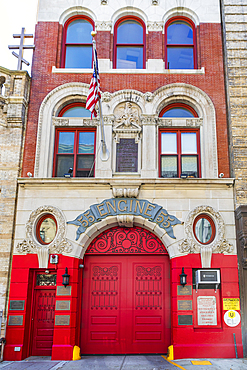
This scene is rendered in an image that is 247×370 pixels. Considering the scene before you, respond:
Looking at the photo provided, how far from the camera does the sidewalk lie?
10375 millimetres

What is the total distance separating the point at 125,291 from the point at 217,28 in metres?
10.7

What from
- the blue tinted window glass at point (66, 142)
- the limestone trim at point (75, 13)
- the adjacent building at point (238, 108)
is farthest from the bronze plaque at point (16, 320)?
the limestone trim at point (75, 13)

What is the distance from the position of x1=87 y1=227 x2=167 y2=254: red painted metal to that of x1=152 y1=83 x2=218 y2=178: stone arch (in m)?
2.99

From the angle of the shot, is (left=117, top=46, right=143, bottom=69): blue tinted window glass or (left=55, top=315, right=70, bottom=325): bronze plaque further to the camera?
(left=117, top=46, right=143, bottom=69): blue tinted window glass

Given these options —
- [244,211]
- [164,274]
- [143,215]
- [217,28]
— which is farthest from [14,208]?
[217,28]

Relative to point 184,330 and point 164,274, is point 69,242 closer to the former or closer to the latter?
point 164,274

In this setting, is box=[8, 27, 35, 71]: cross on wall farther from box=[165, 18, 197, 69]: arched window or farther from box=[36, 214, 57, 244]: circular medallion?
box=[36, 214, 57, 244]: circular medallion

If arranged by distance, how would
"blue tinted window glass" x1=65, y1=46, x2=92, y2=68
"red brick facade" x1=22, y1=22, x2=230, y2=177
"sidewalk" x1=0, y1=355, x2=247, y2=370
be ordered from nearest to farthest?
"sidewalk" x1=0, y1=355, x2=247, y2=370, "red brick facade" x1=22, y1=22, x2=230, y2=177, "blue tinted window glass" x1=65, y1=46, x2=92, y2=68

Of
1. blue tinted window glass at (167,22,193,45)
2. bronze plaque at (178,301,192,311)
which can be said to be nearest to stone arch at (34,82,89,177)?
blue tinted window glass at (167,22,193,45)

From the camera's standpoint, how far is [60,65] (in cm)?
1440

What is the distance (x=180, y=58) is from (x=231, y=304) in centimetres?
944

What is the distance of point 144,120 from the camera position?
13.4m

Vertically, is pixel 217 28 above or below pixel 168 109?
above

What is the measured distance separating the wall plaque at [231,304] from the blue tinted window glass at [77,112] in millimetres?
8271
